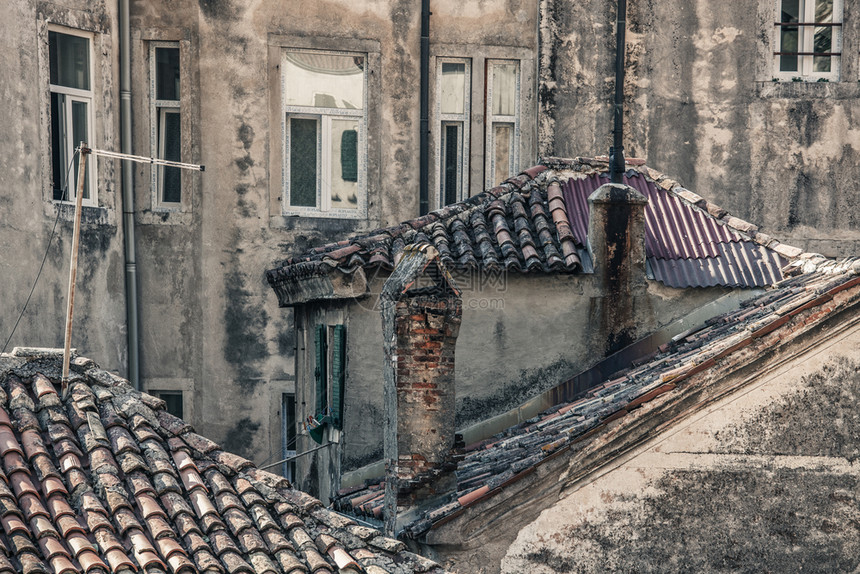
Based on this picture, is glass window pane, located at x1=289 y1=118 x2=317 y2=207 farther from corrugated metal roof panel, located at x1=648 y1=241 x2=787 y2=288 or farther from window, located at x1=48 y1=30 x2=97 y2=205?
corrugated metal roof panel, located at x1=648 y1=241 x2=787 y2=288

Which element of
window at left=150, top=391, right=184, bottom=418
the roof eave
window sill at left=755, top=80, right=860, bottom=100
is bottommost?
window at left=150, top=391, right=184, bottom=418

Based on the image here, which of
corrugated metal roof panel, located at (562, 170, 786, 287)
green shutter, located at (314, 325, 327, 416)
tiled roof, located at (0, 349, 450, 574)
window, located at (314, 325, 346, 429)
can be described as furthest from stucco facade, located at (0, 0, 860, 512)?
tiled roof, located at (0, 349, 450, 574)

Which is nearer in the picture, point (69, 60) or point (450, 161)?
point (69, 60)

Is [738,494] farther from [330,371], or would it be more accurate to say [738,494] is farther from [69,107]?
[69,107]

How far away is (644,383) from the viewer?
1160cm

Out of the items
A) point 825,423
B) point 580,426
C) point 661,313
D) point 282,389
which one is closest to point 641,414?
point 580,426

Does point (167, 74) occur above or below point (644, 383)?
above

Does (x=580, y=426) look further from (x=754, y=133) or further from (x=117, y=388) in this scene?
(x=754, y=133)

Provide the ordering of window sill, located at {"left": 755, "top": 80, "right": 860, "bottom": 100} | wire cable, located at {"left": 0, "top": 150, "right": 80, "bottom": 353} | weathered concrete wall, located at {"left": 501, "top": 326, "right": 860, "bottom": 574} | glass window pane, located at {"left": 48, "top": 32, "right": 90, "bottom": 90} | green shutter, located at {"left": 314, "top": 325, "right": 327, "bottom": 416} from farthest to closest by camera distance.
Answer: window sill, located at {"left": 755, "top": 80, "right": 860, "bottom": 100} < glass window pane, located at {"left": 48, "top": 32, "right": 90, "bottom": 90} < wire cable, located at {"left": 0, "top": 150, "right": 80, "bottom": 353} < green shutter, located at {"left": 314, "top": 325, "right": 327, "bottom": 416} < weathered concrete wall, located at {"left": 501, "top": 326, "right": 860, "bottom": 574}

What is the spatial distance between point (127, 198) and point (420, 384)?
849cm

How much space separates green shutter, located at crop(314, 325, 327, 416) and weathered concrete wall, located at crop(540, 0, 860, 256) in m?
6.86

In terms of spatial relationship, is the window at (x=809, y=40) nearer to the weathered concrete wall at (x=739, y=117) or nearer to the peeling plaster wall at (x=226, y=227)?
the weathered concrete wall at (x=739, y=117)

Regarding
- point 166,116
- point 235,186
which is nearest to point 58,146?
point 166,116

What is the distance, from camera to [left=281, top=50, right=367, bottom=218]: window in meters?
19.2
